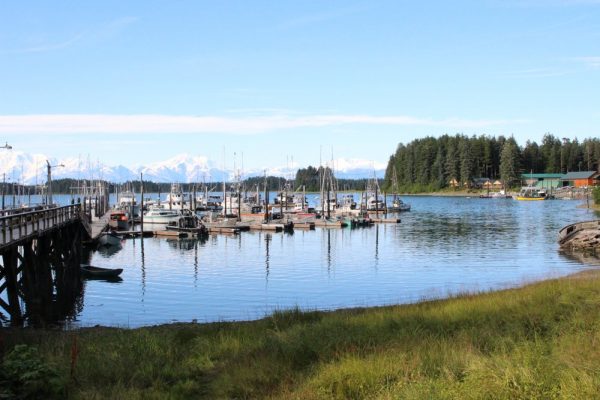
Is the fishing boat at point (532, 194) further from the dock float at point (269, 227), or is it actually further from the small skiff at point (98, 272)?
the small skiff at point (98, 272)

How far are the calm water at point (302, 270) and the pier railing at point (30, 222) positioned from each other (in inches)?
189

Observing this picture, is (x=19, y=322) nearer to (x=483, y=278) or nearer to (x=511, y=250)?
(x=483, y=278)

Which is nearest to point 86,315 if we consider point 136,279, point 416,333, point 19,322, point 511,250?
point 19,322

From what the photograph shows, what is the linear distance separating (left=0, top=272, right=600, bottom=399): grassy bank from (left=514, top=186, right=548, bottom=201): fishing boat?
18099cm

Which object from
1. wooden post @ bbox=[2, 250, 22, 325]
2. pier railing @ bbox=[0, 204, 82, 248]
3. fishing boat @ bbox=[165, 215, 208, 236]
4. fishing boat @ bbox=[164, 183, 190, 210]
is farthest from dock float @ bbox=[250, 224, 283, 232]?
wooden post @ bbox=[2, 250, 22, 325]

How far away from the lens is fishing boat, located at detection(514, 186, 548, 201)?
189038 millimetres

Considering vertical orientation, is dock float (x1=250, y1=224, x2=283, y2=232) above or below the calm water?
above

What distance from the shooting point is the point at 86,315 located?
3222cm

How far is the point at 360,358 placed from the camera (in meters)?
12.2

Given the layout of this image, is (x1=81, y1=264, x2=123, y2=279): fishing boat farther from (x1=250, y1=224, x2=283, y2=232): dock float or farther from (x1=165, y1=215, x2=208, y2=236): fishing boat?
(x1=250, y1=224, x2=283, y2=232): dock float

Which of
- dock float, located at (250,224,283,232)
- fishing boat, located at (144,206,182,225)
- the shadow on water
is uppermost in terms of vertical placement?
fishing boat, located at (144,206,182,225)

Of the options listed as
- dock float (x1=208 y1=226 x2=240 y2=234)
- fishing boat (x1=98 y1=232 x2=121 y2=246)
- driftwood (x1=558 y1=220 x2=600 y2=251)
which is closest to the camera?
driftwood (x1=558 y1=220 x2=600 y2=251)

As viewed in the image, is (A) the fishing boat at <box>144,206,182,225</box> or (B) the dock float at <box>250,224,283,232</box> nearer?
(B) the dock float at <box>250,224,283,232</box>

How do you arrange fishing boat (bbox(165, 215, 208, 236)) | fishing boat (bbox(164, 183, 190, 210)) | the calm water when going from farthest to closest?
fishing boat (bbox(164, 183, 190, 210)), fishing boat (bbox(165, 215, 208, 236)), the calm water
